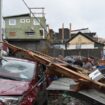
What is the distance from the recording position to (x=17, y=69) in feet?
34.4

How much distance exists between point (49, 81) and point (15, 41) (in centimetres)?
2836

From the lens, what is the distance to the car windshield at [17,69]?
9.86 metres

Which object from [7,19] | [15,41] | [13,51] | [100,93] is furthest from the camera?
[7,19]

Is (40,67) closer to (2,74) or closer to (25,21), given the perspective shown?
(2,74)

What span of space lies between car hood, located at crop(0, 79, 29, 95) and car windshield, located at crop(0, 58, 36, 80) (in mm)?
384

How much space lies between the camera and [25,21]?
86875mm

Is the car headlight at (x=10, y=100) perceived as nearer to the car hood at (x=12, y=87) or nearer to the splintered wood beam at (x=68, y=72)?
the car hood at (x=12, y=87)

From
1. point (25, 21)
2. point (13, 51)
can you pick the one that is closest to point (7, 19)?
point (25, 21)

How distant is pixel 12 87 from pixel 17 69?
1649mm

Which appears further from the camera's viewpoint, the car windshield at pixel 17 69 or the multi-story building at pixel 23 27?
the multi-story building at pixel 23 27

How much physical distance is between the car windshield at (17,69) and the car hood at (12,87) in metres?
0.38

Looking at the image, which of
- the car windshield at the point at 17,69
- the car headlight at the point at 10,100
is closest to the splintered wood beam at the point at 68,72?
the car windshield at the point at 17,69

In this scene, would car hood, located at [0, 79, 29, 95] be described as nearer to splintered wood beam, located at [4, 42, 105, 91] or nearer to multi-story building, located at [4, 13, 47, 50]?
splintered wood beam, located at [4, 42, 105, 91]

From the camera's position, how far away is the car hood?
859cm
